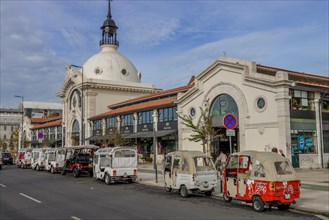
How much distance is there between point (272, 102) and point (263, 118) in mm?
1443

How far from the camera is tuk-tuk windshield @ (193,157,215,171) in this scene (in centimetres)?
1620

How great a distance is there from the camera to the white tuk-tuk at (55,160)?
31344mm

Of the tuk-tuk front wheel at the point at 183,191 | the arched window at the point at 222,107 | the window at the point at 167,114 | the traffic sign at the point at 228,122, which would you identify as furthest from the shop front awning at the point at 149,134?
the traffic sign at the point at 228,122

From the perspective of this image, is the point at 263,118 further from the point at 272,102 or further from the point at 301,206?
the point at 301,206

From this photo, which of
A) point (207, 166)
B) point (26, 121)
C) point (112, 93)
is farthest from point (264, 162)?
point (26, 121)

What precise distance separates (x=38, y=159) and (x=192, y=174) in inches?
993

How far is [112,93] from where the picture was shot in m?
61.6

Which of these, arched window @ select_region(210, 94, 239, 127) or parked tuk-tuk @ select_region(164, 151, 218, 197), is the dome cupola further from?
parked tuk-tuk @ select_region(164, 151, 218, 197)

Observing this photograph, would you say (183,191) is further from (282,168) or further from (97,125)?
(97,125)

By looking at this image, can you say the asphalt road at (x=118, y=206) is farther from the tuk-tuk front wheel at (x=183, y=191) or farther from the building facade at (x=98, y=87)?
the building facade at (x=98, y=87)

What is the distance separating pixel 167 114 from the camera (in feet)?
129

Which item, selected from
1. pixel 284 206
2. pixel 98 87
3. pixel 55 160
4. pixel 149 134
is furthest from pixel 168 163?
pixel 98 87

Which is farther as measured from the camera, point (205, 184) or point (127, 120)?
point (127, 120)

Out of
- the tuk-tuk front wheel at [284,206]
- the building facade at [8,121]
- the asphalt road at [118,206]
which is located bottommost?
the asphalt road at [118,206]
